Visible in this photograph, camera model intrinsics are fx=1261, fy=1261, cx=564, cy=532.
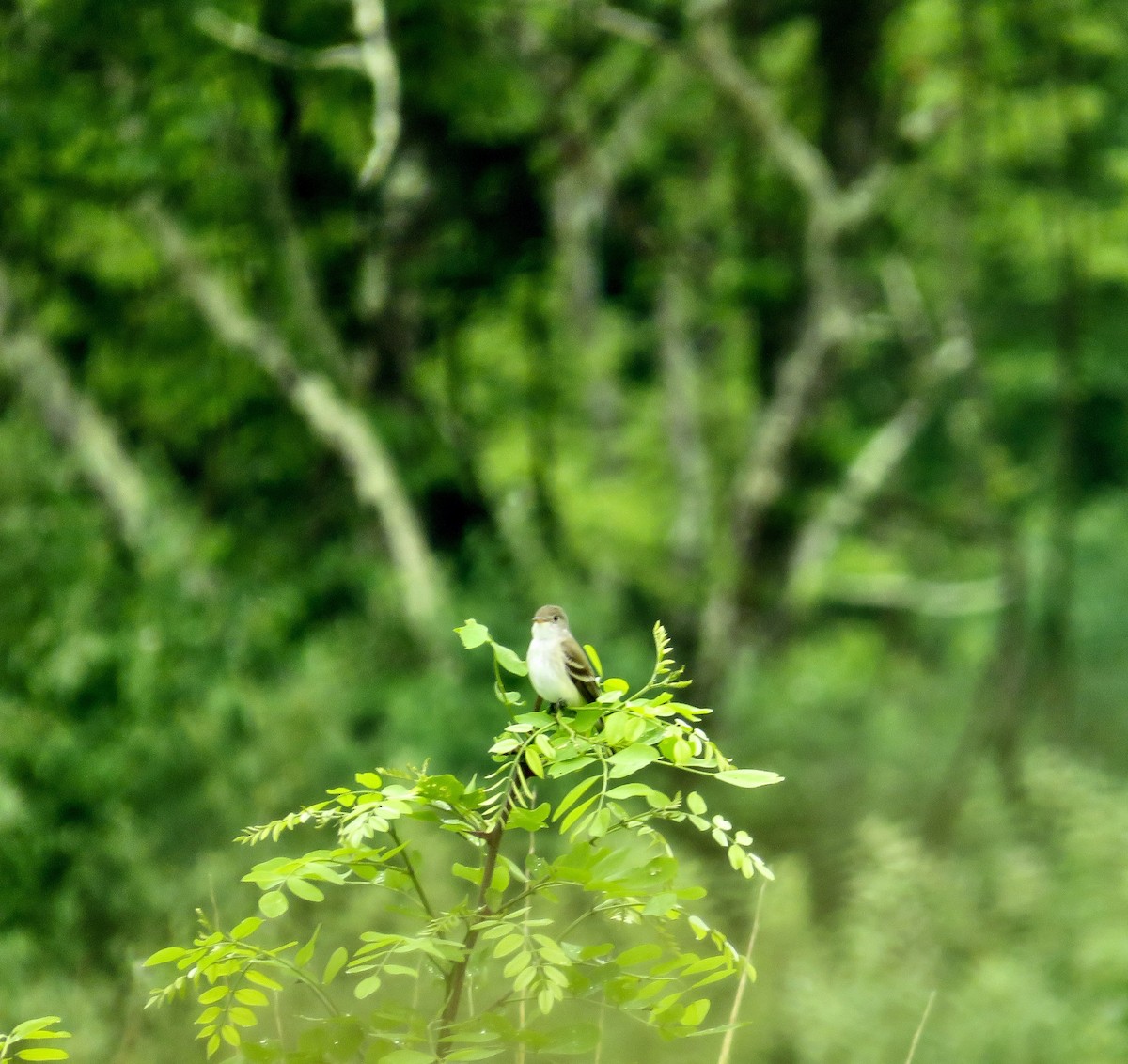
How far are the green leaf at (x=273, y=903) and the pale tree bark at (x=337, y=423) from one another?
19.8 ft

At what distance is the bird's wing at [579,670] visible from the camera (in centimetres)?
178

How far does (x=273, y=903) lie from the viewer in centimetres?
139

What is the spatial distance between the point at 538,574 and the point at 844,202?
3516 mm

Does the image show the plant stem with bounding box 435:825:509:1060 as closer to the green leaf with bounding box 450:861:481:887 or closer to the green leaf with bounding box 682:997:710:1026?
the green leaf with bounding box 450:861:481:887

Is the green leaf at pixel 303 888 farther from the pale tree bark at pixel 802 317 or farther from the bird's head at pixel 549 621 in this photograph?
the pale tree bark at pixel 802 317

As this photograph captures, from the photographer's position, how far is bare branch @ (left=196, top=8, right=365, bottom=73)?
7.04 meters

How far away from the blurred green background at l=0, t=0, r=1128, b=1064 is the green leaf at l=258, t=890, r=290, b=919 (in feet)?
5.56

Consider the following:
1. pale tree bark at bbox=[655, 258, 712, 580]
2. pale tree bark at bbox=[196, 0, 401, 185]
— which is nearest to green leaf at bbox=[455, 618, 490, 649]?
pale tree bark at bbox=[196, 0, 401, 185]

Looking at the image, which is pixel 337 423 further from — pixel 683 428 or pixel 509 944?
pixel 509 944

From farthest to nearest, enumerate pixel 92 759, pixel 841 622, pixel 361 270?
1. pixel 841 622
2. pixel 361 270
3. pixel 92 759

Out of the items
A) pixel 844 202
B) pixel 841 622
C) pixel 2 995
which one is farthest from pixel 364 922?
pixel 841 622

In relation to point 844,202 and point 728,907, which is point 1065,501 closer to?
point 728,907

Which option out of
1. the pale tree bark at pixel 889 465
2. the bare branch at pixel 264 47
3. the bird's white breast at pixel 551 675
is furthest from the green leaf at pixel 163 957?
the pale tree bark at pixel 889 465

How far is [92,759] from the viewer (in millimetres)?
5246
